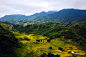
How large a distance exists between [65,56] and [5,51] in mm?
61673

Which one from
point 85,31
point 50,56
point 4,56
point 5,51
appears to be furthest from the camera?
point 85,31

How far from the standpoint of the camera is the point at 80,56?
69188 mm

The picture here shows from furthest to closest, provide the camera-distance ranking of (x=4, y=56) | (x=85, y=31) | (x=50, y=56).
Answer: (x=85, y=31) → (x=50, y=56) → (x=4, y=56)

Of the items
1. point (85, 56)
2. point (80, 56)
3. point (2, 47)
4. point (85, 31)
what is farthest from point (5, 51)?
point (85, 31)

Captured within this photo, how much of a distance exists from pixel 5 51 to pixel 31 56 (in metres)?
26.1

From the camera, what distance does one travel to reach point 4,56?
2142 inches

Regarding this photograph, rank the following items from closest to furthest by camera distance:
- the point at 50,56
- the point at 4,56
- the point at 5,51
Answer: the point at 4,56 < the point at 5,51 < the point at 50,56

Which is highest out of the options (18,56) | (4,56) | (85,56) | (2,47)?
(2,47)

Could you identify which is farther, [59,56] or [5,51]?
[59,56]

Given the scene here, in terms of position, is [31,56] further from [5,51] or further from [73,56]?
[73,56]

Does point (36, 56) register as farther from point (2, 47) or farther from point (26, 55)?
point (2, 47)

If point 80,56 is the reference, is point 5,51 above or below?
above

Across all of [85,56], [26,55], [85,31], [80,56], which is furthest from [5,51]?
[85,31]

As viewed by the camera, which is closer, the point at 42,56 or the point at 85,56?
the point at 42,56
